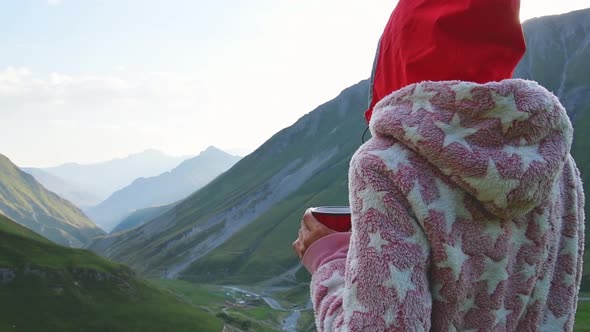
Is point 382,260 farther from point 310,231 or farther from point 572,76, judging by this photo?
point 572,76

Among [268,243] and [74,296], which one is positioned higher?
[74,296]

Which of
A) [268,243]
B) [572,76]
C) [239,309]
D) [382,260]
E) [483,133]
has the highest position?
[483,133]

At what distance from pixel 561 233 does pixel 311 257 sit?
1.58 m

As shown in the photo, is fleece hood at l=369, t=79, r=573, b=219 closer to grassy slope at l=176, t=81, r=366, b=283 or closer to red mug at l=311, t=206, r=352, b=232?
red mug at l=311, t=206, r=352, b=232

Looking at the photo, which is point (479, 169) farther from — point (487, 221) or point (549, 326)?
point (549, 326)

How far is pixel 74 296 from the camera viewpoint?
5666cm

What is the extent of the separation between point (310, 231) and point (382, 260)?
0.77 meters

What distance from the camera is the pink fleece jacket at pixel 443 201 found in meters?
2.73

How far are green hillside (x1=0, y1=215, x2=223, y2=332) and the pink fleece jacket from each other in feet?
167

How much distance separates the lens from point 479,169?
281cm

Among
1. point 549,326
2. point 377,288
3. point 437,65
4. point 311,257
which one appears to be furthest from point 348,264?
point 549,326

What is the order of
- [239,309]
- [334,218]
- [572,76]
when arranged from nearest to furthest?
[334,218] < [239,309] < [572,76]

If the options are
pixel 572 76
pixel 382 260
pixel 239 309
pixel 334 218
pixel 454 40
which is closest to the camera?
pixel 382 260

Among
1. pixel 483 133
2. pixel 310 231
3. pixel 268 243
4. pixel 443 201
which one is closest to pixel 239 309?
pixel 268 243
